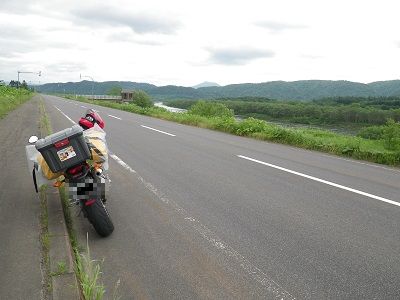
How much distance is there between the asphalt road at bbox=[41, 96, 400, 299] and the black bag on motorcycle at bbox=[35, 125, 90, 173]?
838 mm

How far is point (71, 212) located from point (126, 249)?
4.72 ft

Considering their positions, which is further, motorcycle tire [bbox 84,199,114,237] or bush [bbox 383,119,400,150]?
bush [bbox 383,119,400,150]

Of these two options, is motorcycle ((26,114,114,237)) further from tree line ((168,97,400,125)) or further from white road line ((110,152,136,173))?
tree line ((168,97,400,125))

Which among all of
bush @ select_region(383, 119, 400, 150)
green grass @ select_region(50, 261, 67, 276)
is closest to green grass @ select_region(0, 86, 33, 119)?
bush @ select_region(383, 119, 400, 150)

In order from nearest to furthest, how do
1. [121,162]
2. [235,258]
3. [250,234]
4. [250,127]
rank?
[235,258]
[250,234]
[121,162]
[250,127]

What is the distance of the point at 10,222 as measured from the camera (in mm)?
4336

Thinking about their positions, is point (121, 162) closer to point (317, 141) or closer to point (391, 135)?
point (317, 141)

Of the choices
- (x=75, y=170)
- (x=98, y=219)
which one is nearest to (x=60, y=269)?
(x=98, y=219)

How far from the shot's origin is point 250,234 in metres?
4.22

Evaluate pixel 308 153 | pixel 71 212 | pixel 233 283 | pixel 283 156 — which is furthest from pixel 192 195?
pixel 308 153

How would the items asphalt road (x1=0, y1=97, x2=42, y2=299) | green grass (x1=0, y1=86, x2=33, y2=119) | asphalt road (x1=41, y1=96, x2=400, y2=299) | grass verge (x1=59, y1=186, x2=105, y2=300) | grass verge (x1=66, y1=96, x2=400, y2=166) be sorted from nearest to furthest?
1. grass verge (x1=59, y1=186, x2=105, y2=300)
2. asphalt road (x1=0, y1=97, x2=42, y2=299)
3. asphalt road (x1=41, y1=96, x2=400, y2=299)
4. grass verge (x1=66, y1=96, x2=400, y2=166)
5. green grass (x1=0, y1=86, x2=33, y2=119)

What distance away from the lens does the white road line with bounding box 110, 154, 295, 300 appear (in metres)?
3.06

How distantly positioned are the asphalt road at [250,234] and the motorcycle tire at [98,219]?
0.11 meters

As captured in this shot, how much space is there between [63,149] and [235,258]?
224cm
